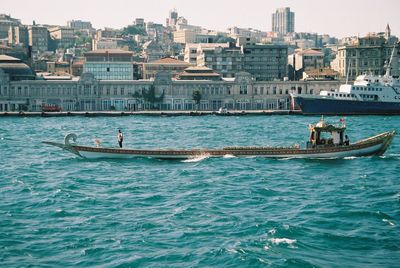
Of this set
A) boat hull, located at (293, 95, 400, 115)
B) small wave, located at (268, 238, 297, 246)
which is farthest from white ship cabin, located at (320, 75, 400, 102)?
small wave, located at (268, 238, 297, 246)

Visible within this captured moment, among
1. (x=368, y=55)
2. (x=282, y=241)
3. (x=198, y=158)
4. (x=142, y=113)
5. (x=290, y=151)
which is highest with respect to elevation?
(x=368, y=55)

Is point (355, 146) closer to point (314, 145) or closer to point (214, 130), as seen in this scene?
point (314, 145)

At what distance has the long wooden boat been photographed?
53156mm

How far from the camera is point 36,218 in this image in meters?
33.8

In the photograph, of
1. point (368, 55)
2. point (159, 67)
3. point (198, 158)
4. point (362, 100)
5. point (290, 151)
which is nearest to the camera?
point (290, 151)

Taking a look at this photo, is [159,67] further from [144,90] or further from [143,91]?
[143,91]

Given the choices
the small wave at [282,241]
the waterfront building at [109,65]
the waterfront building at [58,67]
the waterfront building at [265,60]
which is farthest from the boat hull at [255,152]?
the waterfront building at [58,67]

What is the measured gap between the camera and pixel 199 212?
3466 cm

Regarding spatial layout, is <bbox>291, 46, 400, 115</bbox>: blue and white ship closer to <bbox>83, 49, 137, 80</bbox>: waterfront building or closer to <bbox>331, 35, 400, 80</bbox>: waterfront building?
<bbox>331, 35, 400, 80</bbox>: waterfront building

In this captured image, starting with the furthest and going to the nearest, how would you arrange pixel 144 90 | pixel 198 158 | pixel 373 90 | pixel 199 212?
pixel 144 90 < pixel 373 90 < pixel 198 158 < pixel 199 212

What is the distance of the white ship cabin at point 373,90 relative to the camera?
124938mm

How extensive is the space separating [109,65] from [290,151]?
96.3 m

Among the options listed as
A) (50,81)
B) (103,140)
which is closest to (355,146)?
(103,140)

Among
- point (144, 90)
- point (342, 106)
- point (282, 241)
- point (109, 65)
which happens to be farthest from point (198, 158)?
point (109, 65)
